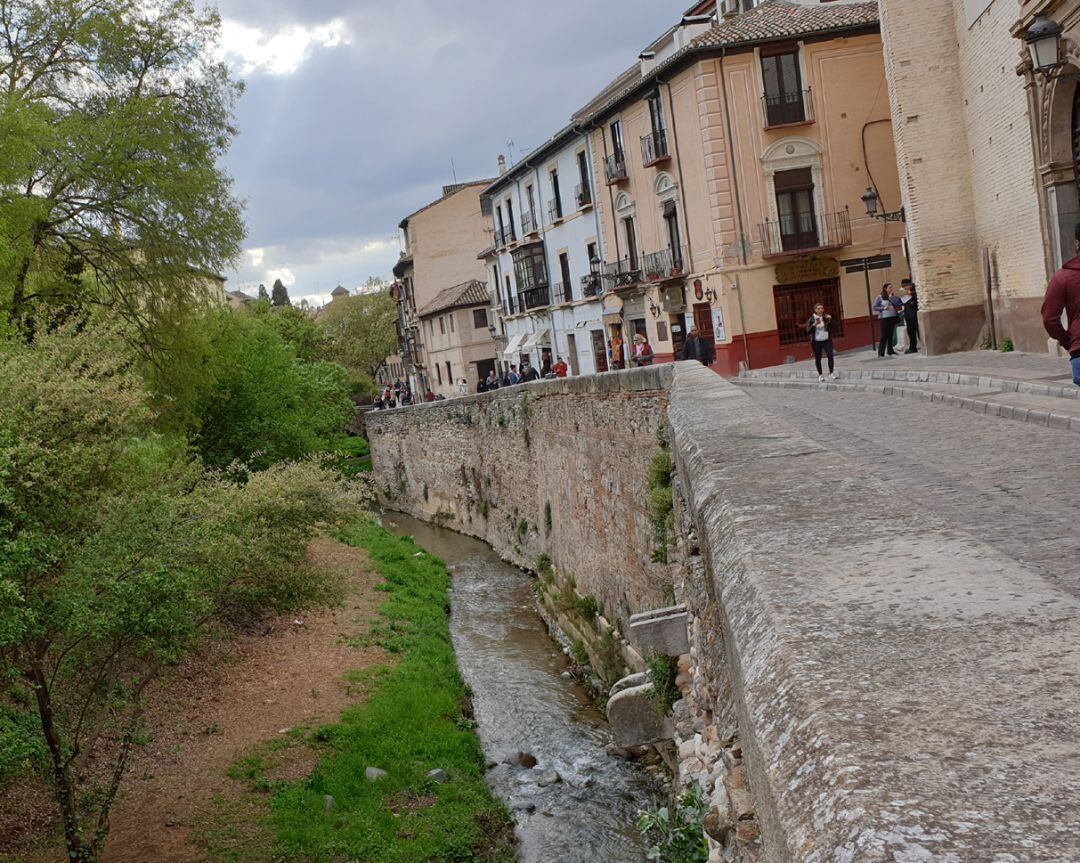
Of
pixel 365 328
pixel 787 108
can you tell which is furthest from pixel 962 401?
pixel 365 328

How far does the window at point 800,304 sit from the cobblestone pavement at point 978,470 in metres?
15.2

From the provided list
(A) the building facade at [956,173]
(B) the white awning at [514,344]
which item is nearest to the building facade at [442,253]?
(B) the white awning at [514,344]

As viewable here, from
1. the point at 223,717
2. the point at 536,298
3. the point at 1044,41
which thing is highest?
the point at 1044,41

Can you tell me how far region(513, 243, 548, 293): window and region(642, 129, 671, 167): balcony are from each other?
1100 cm

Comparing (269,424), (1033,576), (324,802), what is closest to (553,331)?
(269,424)

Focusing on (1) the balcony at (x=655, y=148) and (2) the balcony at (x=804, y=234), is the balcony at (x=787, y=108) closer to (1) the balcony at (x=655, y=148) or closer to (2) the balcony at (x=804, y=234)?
(2) the balcony at (x=804, y=234)

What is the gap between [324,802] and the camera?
11844mm

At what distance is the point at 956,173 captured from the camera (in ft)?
64.5

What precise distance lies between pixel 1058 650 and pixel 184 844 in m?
10.4

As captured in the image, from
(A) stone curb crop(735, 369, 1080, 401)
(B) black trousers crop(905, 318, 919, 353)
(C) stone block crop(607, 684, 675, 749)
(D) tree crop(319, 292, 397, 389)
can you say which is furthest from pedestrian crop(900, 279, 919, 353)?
(D) tree crop(319, 292, 397, 389)

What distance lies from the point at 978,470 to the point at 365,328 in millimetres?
69636

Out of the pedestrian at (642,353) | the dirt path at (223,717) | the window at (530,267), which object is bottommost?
the dirt path at (223,717)

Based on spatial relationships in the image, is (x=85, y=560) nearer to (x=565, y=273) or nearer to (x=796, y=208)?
(x=796, y=208)

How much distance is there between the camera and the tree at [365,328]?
2906 inches
